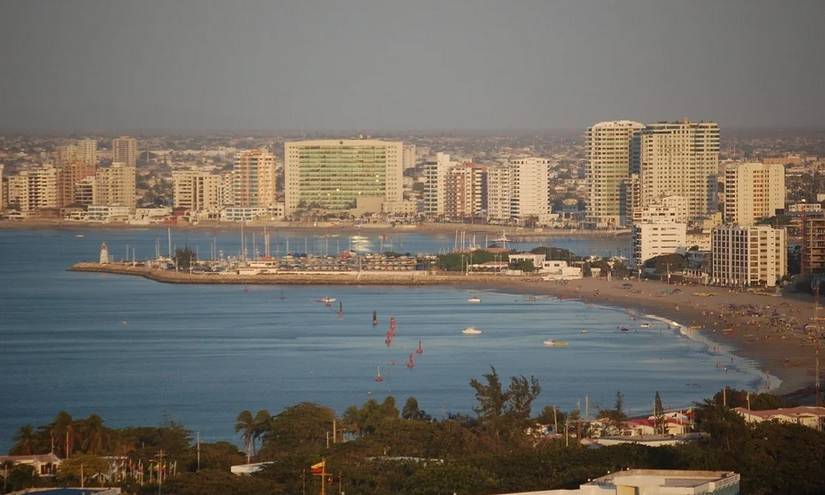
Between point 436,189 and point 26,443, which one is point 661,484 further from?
point 436,189

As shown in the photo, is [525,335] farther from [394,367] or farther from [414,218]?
[414,218]

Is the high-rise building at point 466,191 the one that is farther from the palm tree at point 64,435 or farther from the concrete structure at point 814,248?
the palm tree at point 64,435

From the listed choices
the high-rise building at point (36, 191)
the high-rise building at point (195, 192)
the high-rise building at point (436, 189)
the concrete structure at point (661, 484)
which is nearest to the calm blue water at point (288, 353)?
the concrete structure at point (661, 484)

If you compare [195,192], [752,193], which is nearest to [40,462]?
[752,193]

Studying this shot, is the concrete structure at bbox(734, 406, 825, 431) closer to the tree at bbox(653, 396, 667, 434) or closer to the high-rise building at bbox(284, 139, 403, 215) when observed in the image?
the tree at bbox(653, 396, 667, 434)

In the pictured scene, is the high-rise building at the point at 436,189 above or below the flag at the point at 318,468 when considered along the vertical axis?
above

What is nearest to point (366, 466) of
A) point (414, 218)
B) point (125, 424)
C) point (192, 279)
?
point (125, 424)
